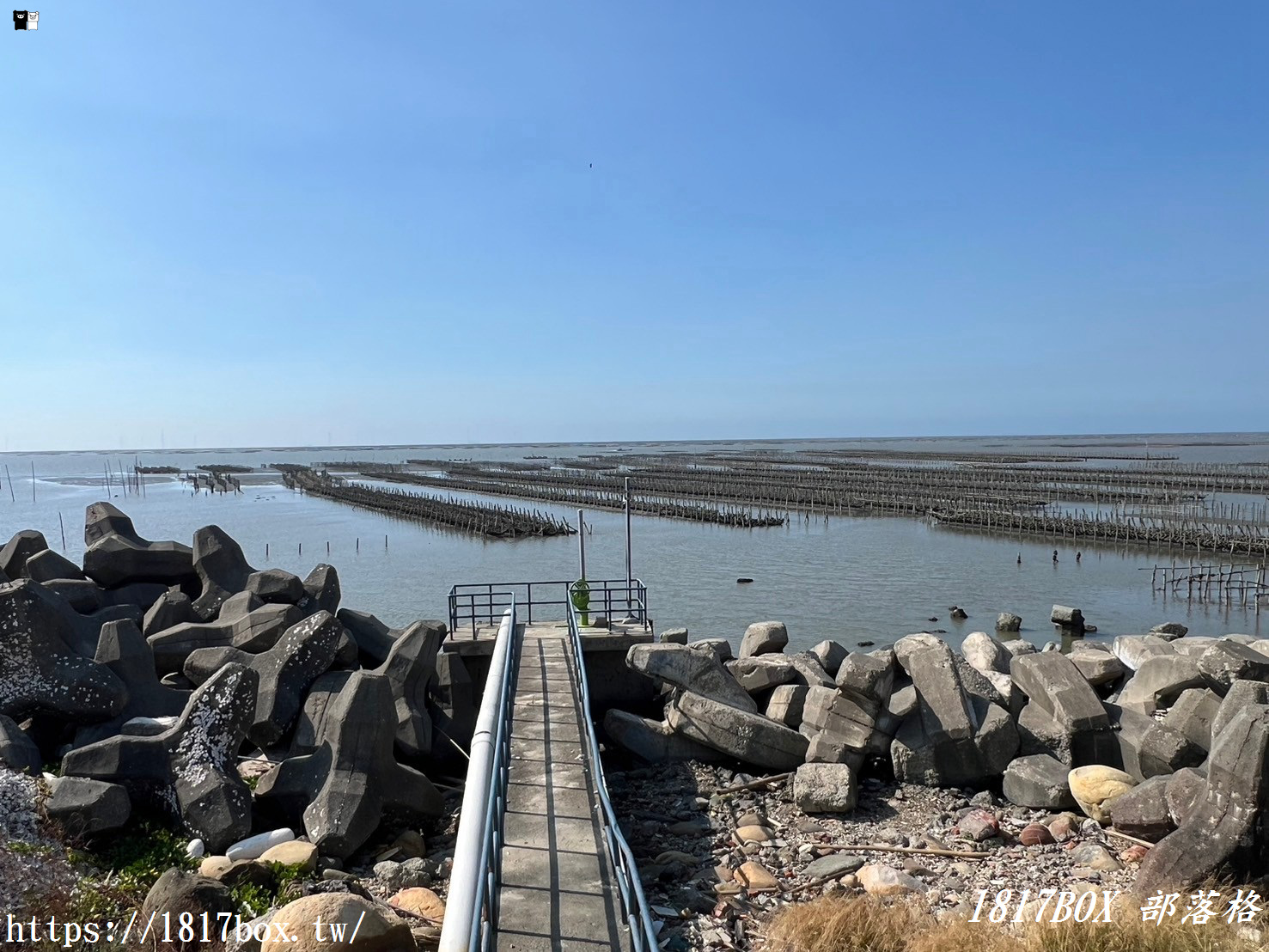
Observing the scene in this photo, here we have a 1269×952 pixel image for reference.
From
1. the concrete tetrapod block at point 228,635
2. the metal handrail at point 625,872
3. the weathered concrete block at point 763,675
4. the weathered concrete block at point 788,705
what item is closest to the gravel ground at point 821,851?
the metal handrail at point 625,872

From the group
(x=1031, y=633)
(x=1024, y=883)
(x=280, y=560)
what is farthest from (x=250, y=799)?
(x=280, y=560)

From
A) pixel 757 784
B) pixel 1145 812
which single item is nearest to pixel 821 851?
pixel 757 784

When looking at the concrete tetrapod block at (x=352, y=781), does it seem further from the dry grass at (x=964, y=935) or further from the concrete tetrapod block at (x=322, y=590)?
the concrete tetrapod block at (x=322, y=590)

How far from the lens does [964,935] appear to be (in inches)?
275

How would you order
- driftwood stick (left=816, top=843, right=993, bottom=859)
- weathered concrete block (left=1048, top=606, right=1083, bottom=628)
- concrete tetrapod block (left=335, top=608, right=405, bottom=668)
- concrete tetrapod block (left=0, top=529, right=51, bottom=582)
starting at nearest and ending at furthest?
driftwood stick (left=816, top=843, right=993, bottom=859)
concrete tetrapod block (left=335, top=608, right=405, bottom=668)
concrete tetrapod block (left=0, top=529, right=51, bottom=582)
weathered concrete block (left=1048, top=606, right=1083, bottom=628)

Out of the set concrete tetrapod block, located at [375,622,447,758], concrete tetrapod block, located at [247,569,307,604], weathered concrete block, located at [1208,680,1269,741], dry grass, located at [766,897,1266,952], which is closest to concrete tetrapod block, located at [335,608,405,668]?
concrete tetrapod block, located at [247,569,307,604]

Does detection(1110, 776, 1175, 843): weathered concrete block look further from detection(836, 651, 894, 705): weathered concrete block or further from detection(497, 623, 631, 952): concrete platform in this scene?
detection(497, 623, 631, 952): concrete platform

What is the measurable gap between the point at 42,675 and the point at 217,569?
599 centimetres

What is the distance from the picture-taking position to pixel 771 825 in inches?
422

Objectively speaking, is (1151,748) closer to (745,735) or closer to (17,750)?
(745,735)

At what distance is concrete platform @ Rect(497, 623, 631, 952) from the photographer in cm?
654

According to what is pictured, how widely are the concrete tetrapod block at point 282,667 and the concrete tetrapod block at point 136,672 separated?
2.25ft

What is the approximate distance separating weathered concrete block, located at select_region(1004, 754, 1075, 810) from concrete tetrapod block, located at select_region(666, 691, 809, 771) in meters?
2.79

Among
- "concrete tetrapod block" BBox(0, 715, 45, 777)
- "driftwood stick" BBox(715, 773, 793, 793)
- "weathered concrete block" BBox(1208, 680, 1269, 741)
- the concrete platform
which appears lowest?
"driftwood stick" BBox(715, 773, 793, 793)
